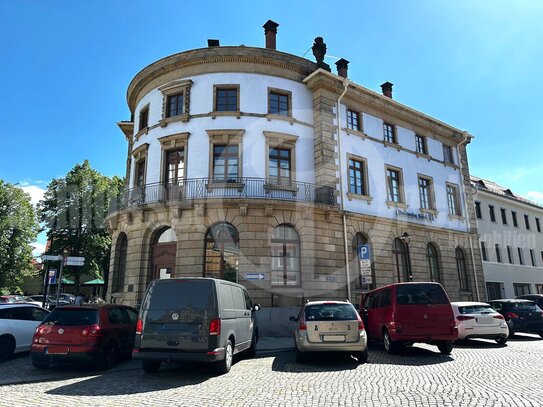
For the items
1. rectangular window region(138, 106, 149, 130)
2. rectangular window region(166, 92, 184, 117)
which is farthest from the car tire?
rectangular window region(138, 106, 149, 130)

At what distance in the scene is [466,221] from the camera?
84.1 feet

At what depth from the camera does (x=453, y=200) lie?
25672mm

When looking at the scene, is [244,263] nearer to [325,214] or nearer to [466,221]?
[325,214]

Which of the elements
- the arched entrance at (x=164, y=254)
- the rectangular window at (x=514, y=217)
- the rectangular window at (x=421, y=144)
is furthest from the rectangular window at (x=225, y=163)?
the rectangular window at (x=514, y=217)

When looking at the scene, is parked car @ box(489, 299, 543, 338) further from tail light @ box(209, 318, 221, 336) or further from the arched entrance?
the arched entrance

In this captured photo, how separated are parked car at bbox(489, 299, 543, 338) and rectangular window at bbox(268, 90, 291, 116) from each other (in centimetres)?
1254

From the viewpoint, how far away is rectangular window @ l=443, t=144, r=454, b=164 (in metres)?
26.0

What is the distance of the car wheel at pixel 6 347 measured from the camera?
33.8ft

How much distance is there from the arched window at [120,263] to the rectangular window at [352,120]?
13.1 m

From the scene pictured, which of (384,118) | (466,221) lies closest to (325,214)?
(384,118)

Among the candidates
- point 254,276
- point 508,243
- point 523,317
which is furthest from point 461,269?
point 254,276

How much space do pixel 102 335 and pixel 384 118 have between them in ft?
62.1

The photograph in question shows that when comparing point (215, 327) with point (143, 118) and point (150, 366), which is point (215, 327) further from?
point (143, 118)

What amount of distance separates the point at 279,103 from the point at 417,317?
12.2 metres
